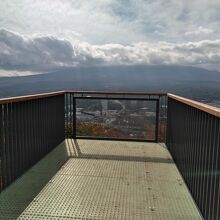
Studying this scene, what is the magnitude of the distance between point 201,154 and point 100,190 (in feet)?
3.95

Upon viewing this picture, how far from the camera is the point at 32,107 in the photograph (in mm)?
3924

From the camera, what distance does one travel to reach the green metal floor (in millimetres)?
2564

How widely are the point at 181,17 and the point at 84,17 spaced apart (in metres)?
2.57

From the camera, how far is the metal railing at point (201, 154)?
2139 mm

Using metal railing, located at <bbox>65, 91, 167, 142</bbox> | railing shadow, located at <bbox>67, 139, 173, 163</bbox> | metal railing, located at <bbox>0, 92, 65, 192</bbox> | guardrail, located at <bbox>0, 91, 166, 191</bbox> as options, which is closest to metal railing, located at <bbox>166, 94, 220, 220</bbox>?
railing shadow, located at <bbox>67, 139, 173, 163</bbox>

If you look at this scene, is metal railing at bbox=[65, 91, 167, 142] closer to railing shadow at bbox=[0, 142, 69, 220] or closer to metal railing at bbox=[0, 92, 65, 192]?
metal railing at bbox=[0, 92, 65, 192]

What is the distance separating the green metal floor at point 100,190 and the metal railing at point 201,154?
0.56 ft

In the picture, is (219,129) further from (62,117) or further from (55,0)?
(55,0)

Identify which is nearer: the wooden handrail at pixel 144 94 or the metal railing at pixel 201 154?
the metal railing at pixel 201 154

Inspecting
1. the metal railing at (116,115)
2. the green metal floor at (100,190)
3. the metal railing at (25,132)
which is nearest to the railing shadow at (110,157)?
the green metal floor at (100,190)


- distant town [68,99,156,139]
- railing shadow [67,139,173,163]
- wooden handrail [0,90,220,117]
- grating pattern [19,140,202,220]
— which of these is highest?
wooden handrail [0,90,220,117]

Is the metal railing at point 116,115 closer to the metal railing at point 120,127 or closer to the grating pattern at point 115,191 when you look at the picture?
the metal railing at point 120,127

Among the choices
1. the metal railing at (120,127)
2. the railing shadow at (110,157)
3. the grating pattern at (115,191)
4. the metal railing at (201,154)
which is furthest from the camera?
the railing shadow at (110,157)

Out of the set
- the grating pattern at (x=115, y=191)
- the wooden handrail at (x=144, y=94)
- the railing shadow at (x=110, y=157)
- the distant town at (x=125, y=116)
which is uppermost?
the wooden handrail at (x=144, y=94)
